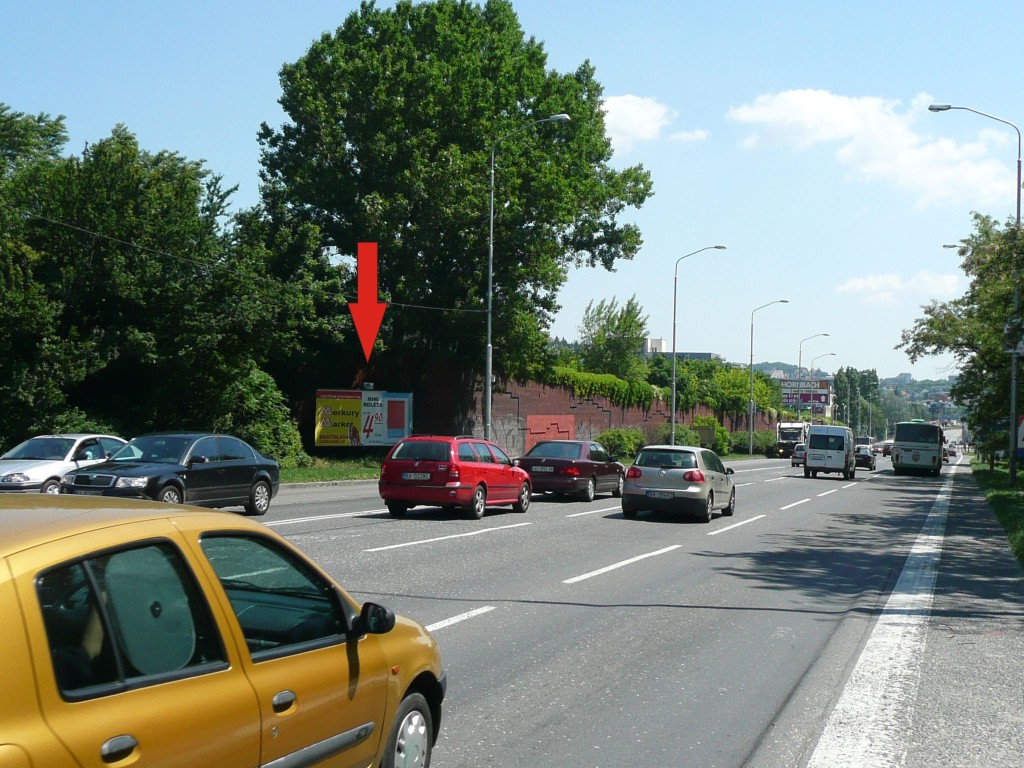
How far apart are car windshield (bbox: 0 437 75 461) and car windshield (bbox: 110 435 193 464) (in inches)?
131

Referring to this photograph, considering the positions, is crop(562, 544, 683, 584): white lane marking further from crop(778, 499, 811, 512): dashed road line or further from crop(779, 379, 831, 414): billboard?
crop(779, 379, 831, 414): billboard

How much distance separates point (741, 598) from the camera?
38.5 feet

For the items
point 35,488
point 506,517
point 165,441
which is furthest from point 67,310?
point 506,517

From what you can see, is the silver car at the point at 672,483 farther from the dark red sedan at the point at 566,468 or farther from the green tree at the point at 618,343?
the green tree at the point at 618,343

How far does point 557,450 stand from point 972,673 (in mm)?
18837

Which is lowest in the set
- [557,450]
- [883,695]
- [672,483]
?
[883,695]

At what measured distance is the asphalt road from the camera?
20.6 feet

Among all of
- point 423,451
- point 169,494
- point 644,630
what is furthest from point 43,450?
point 644,630

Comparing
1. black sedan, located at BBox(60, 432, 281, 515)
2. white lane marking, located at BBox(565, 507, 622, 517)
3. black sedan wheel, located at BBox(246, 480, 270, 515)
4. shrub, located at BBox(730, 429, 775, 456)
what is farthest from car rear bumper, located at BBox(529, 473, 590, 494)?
shrub, located at BBox(730, 429, 775, 456)

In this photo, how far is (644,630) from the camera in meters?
9.63

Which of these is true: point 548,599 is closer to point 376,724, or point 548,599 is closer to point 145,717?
point 376,724

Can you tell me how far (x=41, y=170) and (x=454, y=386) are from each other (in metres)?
19.8

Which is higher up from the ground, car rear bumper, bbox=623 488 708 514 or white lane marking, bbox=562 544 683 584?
car rear bumper, bbox=623 488 708 514

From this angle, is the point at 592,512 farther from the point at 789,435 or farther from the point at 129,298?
the point at 789,435
